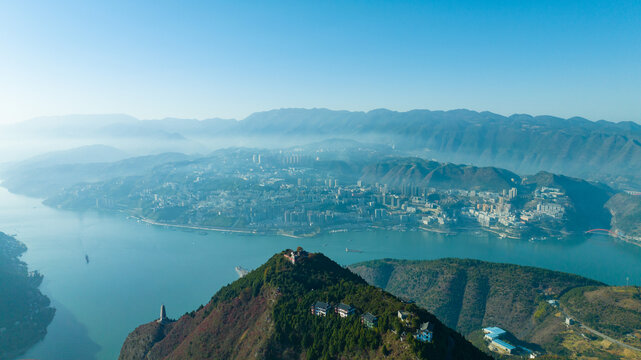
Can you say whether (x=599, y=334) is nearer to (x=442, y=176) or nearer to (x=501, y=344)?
(x=501, y=344)

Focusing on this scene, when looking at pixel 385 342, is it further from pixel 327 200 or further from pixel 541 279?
pixel 327 200

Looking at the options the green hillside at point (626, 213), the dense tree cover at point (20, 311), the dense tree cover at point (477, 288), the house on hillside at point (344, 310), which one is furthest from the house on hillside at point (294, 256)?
the green hillside at point (626, 213)

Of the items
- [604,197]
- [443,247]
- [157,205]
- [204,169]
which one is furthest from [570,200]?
[204,169]

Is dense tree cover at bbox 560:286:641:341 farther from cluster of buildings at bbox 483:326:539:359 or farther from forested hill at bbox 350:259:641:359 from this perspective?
cluster of buildings at bbox 483:326:539:359

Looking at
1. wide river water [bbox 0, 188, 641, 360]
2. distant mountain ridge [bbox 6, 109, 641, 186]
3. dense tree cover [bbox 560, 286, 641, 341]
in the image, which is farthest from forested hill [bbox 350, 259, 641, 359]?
distant mountain ridge [bbox 6, 109, 641, 186]

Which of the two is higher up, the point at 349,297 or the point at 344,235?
the point at 349,297

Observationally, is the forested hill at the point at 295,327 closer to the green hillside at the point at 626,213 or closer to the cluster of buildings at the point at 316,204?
the cluster of buildings at the point at 316,204
